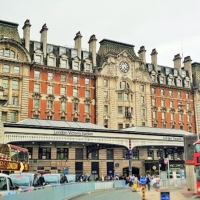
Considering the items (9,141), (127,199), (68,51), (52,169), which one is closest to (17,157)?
(127,199)

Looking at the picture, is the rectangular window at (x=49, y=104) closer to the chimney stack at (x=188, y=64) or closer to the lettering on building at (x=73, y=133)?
the lettering on building at (x=73, y=133)

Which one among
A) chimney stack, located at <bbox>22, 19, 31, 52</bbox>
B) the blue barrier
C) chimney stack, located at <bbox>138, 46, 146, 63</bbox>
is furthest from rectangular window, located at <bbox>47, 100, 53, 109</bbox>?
chimney stack, located at <bbox>138, 46, 146, 63</bbox>

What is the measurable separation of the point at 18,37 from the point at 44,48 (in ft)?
17.8

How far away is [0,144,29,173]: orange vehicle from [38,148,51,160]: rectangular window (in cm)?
2613

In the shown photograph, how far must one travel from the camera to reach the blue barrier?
15680 mm

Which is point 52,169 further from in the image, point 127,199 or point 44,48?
point 127,199

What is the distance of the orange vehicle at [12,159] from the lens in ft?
77.3

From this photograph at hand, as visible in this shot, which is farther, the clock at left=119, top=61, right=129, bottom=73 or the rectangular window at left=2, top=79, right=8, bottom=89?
the clock at left=119, top=61, right=129, bottom=73

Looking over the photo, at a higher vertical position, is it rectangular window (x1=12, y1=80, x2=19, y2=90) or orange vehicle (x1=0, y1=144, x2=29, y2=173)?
rectangular window (x1=12, y1=80, x2=19, y2=90)

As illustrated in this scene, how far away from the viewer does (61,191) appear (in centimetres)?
2583

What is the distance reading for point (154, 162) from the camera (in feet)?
222

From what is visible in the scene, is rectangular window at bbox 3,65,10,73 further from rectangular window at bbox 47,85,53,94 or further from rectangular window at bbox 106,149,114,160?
rectangular window at bbox 106,149,114,160

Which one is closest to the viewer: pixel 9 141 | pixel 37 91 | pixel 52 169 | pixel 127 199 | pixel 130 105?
pixel 127 199

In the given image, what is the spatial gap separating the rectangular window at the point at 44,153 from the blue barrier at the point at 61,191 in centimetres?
1610
